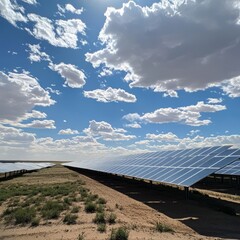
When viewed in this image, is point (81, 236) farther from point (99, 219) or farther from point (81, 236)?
point (99, 219)

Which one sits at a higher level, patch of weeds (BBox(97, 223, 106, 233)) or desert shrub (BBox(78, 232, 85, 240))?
patch of weeds (BBox(97, 223, 106, 233))

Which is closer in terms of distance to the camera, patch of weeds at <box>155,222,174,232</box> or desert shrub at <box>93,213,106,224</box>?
patch of weeds at <box>155,222,174,232</box>

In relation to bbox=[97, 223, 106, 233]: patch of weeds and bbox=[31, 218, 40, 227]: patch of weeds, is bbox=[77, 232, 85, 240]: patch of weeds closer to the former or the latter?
bbox=[97, 223, 106, 233]: patch of weeds

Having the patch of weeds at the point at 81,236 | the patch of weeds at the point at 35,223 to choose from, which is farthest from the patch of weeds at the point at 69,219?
the patch of weeds at the point at 81,236

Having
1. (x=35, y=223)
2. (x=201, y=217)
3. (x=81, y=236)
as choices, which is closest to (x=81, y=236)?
(x=81, y=236)

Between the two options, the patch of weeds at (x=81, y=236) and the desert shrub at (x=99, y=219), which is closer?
the patch of weeds at (x=81, y=236)

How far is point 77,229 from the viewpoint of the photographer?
13102 mm

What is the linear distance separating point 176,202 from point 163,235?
9.47m

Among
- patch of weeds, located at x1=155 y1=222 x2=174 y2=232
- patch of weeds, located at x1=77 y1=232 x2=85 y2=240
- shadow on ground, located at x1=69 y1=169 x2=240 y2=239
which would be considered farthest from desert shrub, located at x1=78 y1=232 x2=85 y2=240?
shadow on ground, located at x1=69 y1=169 x2=240 y2=239

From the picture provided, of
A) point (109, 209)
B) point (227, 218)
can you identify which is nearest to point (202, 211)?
point (227, 218)

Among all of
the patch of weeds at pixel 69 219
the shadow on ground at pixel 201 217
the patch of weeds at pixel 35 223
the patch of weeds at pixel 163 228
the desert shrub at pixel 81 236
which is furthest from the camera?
the patch of weeds at pixel 69 219

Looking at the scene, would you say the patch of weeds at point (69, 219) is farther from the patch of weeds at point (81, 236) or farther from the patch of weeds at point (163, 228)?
the patch of weeds at point (163, 228)

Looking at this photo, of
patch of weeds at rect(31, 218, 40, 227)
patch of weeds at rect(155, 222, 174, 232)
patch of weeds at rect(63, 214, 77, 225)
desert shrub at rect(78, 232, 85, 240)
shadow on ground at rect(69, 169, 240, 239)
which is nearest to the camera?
desert shrub at rect(78, 232, 85, 240)

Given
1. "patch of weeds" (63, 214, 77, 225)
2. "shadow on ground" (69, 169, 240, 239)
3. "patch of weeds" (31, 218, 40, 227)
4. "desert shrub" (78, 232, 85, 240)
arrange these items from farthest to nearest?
"patch of weeds" (63, 214, 77, 225)
"patch of weeds" (31, 218, 40, 227)
"shadow on ground" (69, 169, 240, 239)
"desert shrub" (78, 232, 85, 240)
